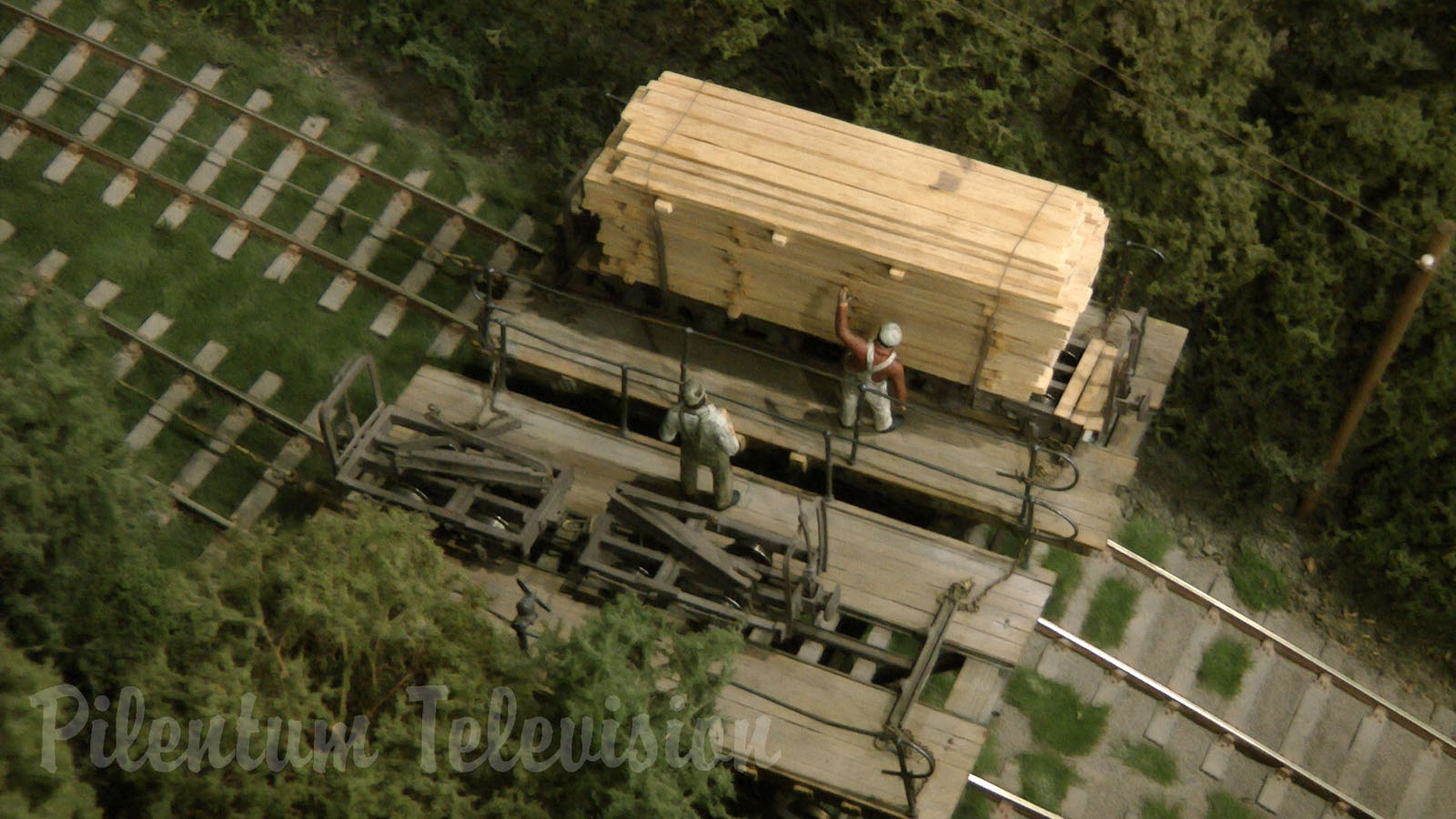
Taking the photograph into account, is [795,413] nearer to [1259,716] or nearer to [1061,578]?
[1061,578]

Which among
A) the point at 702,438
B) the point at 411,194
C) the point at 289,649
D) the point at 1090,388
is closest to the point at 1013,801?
the point at 1090,388

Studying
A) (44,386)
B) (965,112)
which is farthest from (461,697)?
(965,112)

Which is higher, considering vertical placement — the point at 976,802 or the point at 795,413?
the point at 795,413

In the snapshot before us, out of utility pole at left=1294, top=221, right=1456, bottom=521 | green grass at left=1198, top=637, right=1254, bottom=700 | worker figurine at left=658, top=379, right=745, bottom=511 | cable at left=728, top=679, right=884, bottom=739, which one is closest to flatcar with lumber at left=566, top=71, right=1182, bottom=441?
worker figurine at left=658, top=379, right=745, bottom=511

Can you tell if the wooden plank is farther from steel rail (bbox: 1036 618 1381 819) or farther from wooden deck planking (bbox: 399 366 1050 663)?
steel rail (bbox: 1036 618 1381 819)

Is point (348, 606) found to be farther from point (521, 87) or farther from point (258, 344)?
point (521, 87)

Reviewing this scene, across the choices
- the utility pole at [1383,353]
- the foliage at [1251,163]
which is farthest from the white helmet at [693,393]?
the utility pole at [1383,353]

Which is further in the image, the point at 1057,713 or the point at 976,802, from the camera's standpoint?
the point at 1057,713
